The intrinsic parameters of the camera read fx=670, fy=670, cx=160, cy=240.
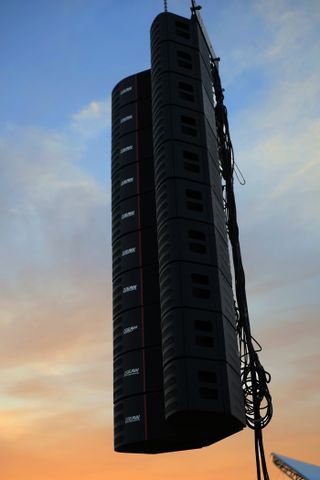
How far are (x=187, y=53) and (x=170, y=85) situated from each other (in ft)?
8.98

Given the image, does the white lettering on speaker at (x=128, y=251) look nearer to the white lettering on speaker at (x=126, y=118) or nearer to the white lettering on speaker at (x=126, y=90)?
the white lettering on speaker at (x=126, y=118)

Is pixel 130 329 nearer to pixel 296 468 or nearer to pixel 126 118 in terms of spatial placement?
pixel 126 118

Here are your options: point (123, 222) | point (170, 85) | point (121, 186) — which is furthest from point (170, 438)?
point (170, 85)

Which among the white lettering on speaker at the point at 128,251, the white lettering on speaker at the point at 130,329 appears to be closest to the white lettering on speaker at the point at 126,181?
the white lettering on speaker at the point at 128,251

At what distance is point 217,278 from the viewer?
28688mm

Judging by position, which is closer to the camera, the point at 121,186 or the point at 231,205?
the point at 231,205

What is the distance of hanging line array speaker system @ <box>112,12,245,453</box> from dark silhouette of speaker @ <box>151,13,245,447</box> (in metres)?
0.05

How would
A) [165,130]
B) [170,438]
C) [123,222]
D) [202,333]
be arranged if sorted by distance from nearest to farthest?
1. [202,333]
2. [170,438]
3. [165,130]
4. [123,222]

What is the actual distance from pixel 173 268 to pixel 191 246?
1.38 meters

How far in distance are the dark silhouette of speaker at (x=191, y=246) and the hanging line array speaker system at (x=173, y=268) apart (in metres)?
0.05

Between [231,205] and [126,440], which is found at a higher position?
[231,205]

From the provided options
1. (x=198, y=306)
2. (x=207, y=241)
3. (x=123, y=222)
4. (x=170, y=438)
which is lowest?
(x=170, y=438)

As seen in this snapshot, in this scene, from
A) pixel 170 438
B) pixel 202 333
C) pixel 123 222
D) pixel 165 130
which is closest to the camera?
pixel 202 333

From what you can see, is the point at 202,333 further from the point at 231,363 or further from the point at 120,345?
the point at 120,345
